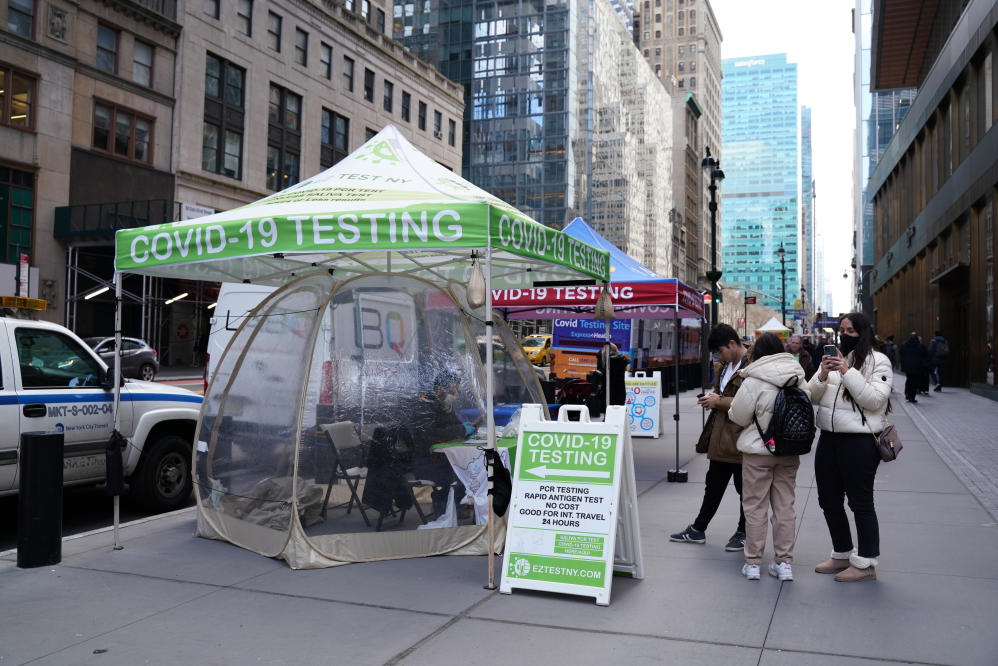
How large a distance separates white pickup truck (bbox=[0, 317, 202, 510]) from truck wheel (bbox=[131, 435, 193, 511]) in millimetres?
11

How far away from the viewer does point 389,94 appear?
47969 millimetres

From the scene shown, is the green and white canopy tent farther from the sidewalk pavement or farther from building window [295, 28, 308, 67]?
building window [295, 28, 308, 67]

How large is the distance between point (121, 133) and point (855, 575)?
1298 inches

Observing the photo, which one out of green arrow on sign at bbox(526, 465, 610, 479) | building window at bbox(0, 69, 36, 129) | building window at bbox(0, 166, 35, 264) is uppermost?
building window at bbox(0, 69, 36, 129)

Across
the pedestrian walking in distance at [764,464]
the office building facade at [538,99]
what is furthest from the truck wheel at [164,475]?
the office building facade at [538,99]

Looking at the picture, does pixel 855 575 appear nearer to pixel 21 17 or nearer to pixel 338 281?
pixel 338 281

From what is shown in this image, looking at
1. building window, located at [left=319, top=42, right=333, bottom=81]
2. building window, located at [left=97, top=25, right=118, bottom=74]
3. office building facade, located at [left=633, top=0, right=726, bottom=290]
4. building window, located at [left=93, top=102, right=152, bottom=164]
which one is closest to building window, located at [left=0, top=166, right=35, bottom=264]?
building window, located at [left=93, top=102, right=152, bottom=164]

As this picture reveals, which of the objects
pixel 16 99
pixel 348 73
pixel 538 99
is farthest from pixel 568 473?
pixel 538 99

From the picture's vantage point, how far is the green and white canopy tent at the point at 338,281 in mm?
5918

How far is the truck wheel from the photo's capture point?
837cm

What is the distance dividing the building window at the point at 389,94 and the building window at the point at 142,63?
16.7m

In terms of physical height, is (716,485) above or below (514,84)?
below

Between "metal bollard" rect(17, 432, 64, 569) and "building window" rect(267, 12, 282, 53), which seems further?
"building window" rect(267, 12, 282, 53)

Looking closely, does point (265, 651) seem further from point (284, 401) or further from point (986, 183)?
point (986, 183)
